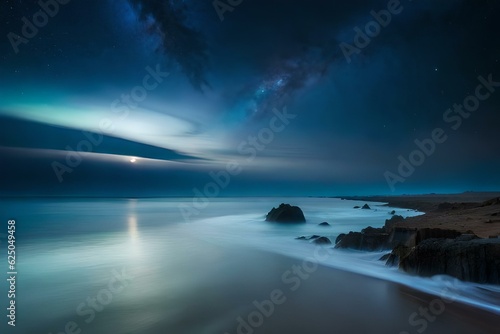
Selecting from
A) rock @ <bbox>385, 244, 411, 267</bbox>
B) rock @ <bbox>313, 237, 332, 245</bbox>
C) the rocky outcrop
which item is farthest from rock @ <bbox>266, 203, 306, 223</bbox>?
rock @ <bbox>385, 244, 411, 267</bbox>

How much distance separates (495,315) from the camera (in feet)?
20.1

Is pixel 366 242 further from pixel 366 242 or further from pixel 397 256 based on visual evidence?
pixel 397 256

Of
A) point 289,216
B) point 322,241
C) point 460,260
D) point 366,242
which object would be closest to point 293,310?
point 460,260

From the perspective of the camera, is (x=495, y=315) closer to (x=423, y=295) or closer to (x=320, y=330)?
(x=423, y=295)

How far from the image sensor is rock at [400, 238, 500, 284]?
690 cm

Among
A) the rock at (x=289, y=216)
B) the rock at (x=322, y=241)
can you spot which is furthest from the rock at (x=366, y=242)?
the rock at (x=289, y=216)

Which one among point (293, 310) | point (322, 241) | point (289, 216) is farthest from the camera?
point (289, 216)

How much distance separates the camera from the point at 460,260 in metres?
7.32

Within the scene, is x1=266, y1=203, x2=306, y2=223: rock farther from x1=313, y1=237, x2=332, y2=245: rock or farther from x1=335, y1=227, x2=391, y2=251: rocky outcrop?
x1=335, y1=227, x2=391, y2=251: rocky outcrop

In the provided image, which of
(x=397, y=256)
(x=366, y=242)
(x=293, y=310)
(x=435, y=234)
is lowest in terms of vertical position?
(x=293, y=310)

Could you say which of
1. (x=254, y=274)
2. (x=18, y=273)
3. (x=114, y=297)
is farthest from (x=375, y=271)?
(x=18, y=273)

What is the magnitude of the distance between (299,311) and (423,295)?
11.4ft

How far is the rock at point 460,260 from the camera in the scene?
6898 millimetres

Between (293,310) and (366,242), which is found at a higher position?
(366,242)
